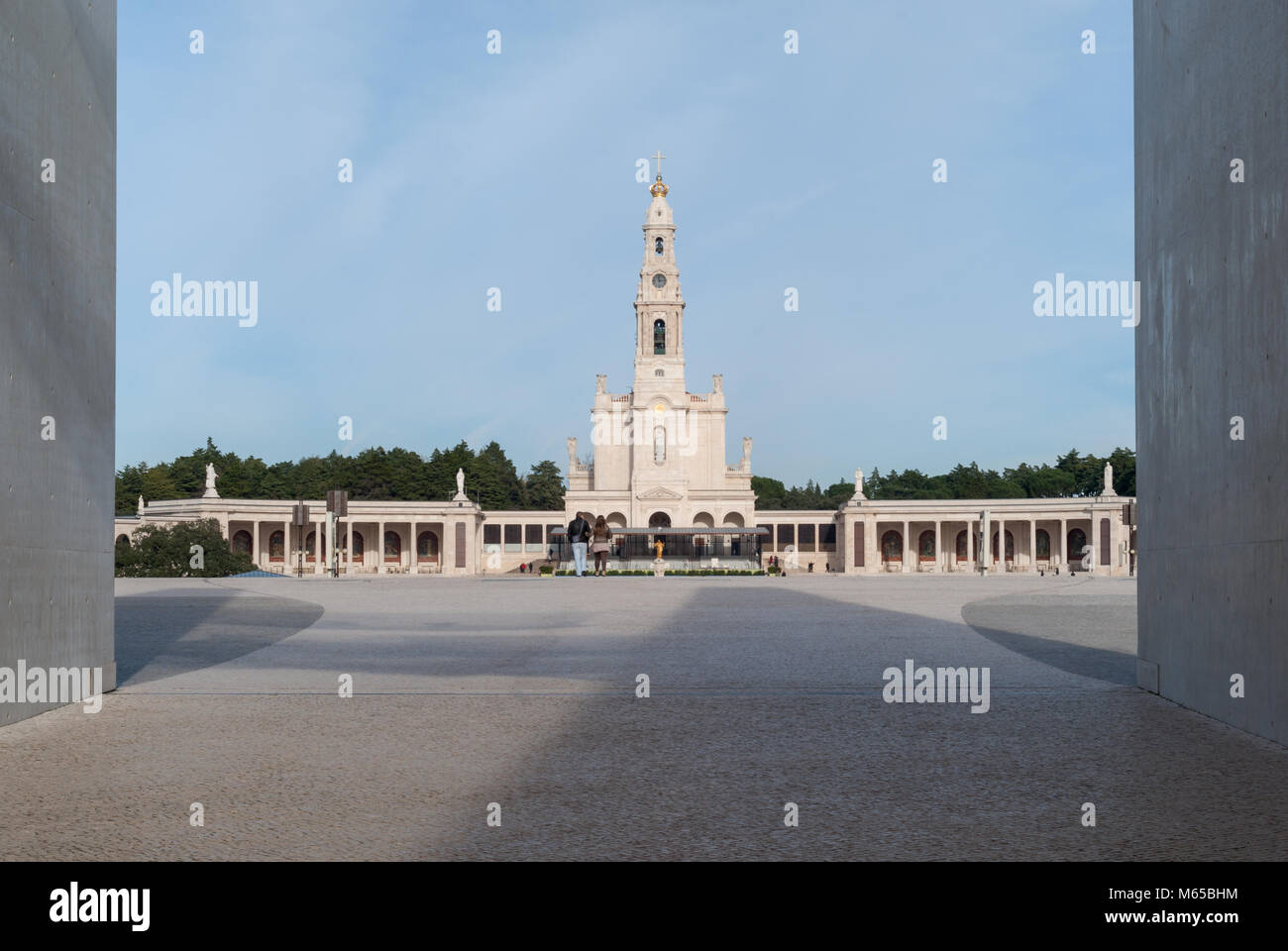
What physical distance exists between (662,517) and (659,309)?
63.5ft

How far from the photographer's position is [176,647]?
52.6 ft

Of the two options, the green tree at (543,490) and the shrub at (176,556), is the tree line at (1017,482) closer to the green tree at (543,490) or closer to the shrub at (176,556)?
the green tree at (543,490)

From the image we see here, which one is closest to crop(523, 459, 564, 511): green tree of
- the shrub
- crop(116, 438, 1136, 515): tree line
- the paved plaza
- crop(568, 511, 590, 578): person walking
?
crop(116, 438, 1136, 515): tree line

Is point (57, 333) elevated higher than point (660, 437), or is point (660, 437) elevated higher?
point (660, 437)

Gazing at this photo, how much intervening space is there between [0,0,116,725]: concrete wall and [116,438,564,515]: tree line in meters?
121

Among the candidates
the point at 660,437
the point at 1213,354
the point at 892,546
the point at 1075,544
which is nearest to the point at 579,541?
the point at 1213,354

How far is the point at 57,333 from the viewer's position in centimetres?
1067

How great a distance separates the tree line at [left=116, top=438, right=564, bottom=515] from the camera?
138 m

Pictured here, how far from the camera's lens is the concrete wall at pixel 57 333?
32.2ft

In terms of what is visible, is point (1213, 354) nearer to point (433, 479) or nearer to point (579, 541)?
point (579, 541)

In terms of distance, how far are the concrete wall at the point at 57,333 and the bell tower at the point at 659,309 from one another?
3993 inches

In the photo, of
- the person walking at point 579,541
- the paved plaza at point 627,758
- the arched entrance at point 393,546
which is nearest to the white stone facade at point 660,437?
the arched entrance at point 393,546
